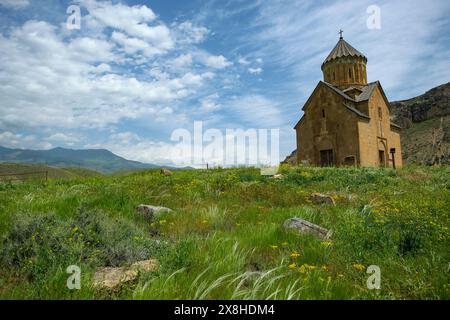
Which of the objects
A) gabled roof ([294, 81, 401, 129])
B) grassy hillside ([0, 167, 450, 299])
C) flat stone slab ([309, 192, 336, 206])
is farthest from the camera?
gabled roof ([294, 81, 401, 129])

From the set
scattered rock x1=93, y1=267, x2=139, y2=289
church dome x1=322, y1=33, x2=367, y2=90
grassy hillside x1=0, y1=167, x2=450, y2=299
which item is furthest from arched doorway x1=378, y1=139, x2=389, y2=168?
scattered rock x1=93, y1=267, x2=139, y2=289

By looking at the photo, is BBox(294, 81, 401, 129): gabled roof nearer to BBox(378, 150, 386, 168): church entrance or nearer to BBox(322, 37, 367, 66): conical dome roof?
Answer: BBox(322, 37, 367, 66): conical dome roof

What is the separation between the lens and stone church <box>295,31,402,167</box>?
28656 mm

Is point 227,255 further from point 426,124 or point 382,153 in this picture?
point 426,124

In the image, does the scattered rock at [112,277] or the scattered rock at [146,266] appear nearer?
the scattered rock at [112,277]

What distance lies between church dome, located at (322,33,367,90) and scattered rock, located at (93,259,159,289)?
3425 centimetres

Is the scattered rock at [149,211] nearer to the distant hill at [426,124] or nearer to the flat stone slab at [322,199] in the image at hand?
the flat stone slab at [322,199]

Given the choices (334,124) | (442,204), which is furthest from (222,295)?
(334,124)

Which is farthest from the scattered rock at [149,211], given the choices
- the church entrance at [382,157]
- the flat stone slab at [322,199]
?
the church entrance at [382,157]

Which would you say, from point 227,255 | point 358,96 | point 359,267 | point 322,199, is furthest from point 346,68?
point 227,255

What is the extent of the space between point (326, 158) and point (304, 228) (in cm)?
2701

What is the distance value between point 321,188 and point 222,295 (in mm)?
9126

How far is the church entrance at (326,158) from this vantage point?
3002 cm

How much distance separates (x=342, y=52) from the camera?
33969mm
